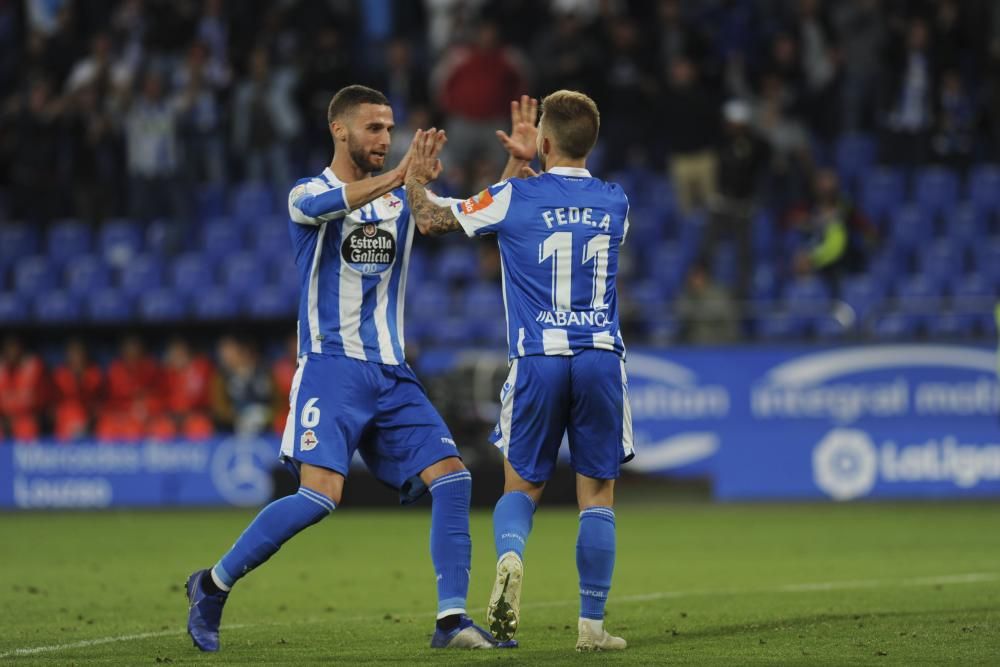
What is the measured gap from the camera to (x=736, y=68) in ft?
67.8

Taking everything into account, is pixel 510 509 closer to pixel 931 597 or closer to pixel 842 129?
pixel 931 597

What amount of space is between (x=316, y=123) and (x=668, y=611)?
567 inches

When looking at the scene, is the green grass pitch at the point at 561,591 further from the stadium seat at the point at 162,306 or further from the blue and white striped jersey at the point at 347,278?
the stadium seat at the point at 162,306

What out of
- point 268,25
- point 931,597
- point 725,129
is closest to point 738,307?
Result: point 725,129

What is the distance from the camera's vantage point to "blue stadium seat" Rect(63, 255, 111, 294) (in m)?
22.7

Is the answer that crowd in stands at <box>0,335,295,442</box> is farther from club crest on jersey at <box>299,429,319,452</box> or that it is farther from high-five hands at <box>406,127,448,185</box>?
high-five hands at <box>406,127,448,185</box>

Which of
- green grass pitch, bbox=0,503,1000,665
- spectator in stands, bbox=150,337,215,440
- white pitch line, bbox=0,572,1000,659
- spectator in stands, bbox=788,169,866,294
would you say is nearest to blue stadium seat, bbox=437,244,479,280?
spectator in stands, bbox=150,337,215,440

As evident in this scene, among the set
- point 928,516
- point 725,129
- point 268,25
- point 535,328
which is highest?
point 268,25

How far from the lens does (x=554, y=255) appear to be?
7199mm

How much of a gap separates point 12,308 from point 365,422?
1641 cm

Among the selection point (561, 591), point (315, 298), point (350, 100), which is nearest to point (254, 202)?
point (561, 591)

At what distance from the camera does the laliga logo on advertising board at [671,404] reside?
18.6m

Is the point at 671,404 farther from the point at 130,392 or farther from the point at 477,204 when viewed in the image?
the point at 477,204

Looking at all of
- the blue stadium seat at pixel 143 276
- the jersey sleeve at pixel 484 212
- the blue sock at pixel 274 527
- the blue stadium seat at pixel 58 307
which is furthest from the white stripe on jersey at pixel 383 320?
the blue stadium seat at pixel 58 307
